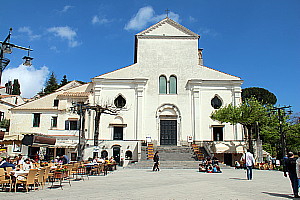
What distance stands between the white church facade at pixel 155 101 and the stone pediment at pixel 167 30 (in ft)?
0.99

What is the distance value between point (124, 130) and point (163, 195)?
22046 millimetres

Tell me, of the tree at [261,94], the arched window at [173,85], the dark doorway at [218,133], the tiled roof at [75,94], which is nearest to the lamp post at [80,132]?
the tiled roof at [75,94]

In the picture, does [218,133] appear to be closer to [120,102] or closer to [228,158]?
[228,158]

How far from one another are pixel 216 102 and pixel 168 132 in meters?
7.03

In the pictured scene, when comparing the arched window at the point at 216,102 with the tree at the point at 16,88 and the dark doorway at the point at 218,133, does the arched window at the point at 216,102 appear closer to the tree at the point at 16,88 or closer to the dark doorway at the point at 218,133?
the dark doorway at the point at 218,133

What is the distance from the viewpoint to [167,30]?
35344 mm

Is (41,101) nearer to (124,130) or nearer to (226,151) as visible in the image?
(124,130)

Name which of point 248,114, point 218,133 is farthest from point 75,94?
point 248,114

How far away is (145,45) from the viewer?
34781mm

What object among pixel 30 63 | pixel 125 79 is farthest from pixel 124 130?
pixel 30 63

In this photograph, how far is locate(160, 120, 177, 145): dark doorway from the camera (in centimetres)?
3225

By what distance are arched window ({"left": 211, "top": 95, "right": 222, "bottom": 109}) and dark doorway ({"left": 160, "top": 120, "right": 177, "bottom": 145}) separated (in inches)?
203

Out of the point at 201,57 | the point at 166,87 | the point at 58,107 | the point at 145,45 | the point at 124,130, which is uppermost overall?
the point at 201,57

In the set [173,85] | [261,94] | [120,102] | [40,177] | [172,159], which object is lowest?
[172,159]
